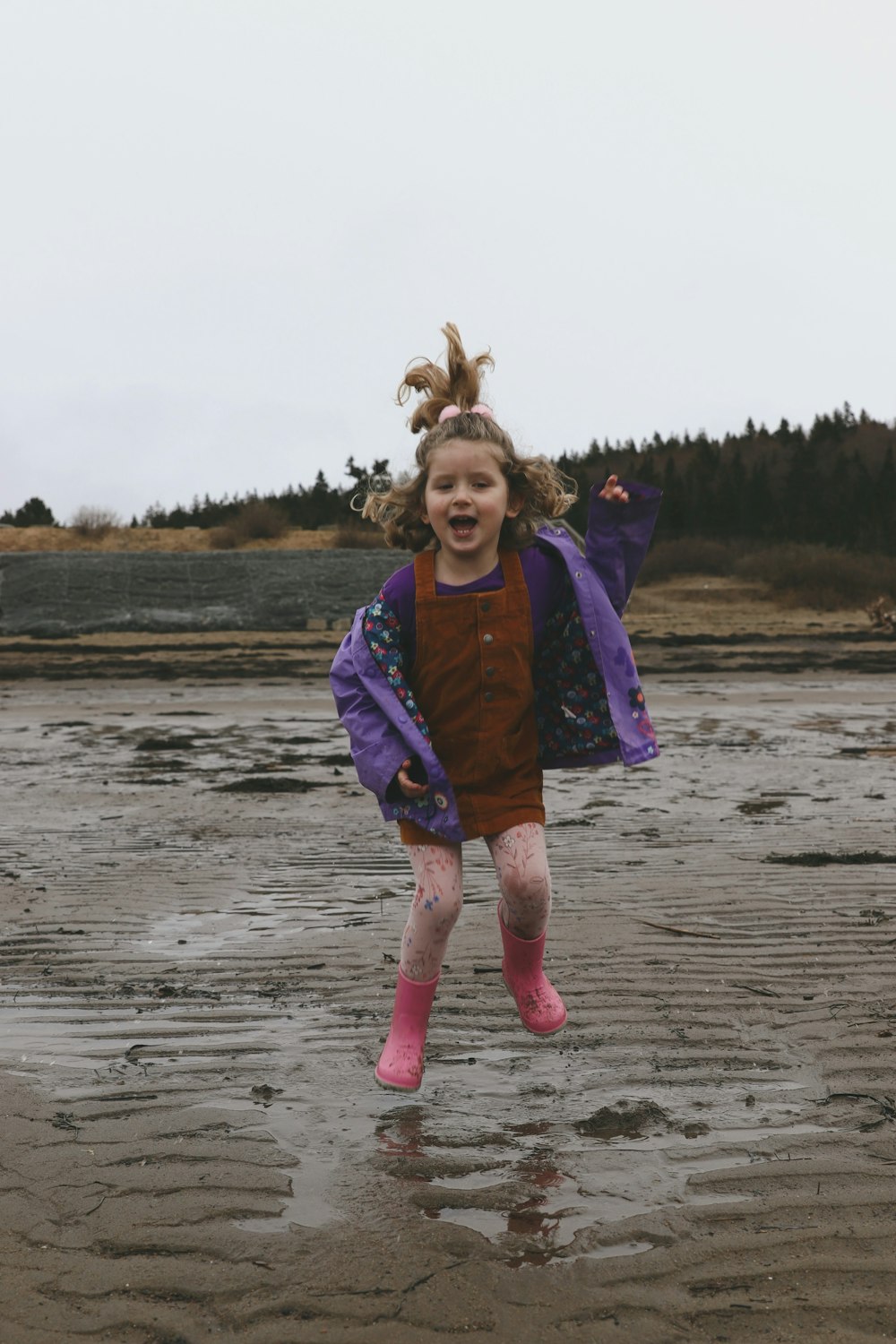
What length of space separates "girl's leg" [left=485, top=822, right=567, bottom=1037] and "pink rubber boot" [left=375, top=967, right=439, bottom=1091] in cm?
26

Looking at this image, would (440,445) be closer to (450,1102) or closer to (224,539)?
(450,1102)

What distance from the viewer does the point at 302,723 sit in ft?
45.4

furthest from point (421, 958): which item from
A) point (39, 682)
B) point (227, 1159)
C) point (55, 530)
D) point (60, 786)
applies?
point (55, 530)

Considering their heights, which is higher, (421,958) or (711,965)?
(421,958)

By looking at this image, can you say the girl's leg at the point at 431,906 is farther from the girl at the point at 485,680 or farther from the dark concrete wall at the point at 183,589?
the dark concrete wall at the point at 183,589

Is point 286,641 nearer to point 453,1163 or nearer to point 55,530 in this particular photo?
point 55,530

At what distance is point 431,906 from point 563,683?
742 millimetres

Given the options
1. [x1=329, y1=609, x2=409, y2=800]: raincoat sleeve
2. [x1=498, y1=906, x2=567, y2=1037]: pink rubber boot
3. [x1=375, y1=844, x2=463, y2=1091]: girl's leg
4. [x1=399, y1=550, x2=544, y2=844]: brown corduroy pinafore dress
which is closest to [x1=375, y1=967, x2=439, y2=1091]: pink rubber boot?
[x1=375, y1=844, x2=463, y2=1091]: girl's leg

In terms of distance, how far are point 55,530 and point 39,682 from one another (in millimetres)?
22732

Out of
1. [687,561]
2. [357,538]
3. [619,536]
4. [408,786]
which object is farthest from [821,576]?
[408,786]

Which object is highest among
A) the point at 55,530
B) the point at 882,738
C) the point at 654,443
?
the point at 654,443

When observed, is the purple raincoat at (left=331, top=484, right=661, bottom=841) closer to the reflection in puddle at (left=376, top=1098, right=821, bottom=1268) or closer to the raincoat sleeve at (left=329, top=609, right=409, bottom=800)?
the raincoat sleeve at (left=329, top=609, right=409, bottom=800)

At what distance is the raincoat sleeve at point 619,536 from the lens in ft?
12.1

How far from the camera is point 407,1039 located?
11.5 ft
